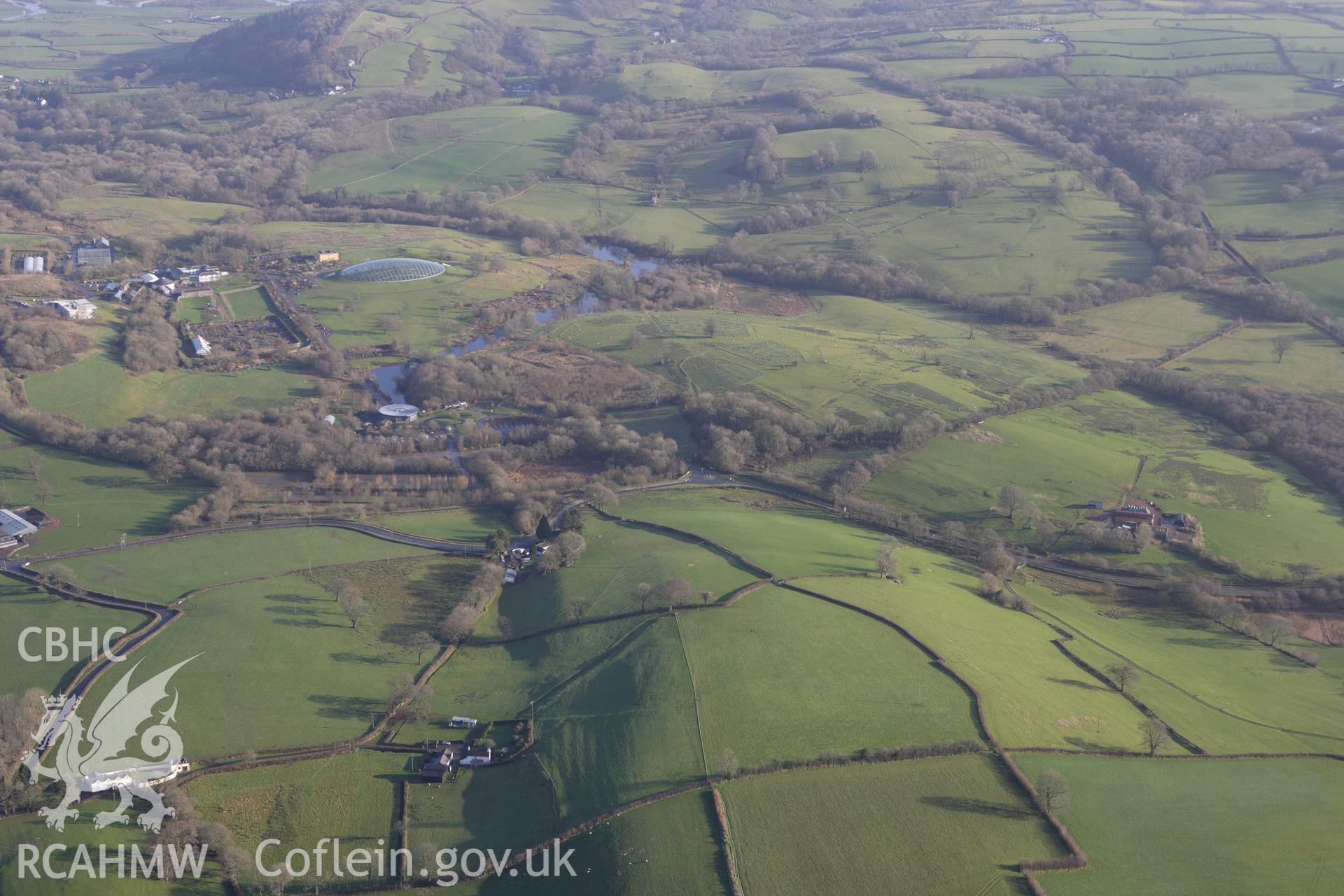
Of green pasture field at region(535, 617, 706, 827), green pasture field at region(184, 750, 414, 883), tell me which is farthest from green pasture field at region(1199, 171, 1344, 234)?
green pasture field at region(184, 750, 414, 883)

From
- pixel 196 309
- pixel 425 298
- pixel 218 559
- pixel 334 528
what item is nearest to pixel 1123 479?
pixel 334 528

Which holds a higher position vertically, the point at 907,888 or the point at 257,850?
the point at 907,888

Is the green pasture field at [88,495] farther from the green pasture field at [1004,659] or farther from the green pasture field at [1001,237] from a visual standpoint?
the green pasture field at [1001,237]

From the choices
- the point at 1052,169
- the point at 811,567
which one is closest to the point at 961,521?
the point at 811,567

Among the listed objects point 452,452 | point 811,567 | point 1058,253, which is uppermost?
point 1058,253

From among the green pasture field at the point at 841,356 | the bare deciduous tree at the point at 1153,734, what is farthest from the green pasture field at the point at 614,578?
the green pasture field at the point at 841,356

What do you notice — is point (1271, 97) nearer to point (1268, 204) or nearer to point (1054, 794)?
point (1268, 204)

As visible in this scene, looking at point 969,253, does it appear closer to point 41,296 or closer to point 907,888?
point 907,888
